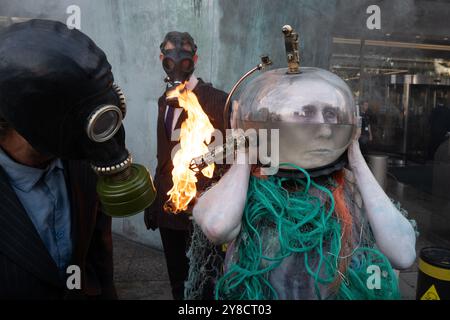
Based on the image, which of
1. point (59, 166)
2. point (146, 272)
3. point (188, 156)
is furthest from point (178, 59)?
point (146, 272)

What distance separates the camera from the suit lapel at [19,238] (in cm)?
130

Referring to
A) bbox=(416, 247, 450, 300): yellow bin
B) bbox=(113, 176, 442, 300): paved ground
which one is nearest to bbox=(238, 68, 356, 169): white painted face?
bbox=(416, 247, 450, 300): yellow bin

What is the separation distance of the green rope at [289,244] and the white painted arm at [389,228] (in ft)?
0.34

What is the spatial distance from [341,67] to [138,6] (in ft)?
14.1

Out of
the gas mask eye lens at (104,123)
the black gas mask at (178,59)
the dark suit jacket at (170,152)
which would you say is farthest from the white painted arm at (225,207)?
the black gas mask at (178,59)

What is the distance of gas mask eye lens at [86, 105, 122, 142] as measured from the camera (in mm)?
1072

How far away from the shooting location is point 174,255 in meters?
2.92

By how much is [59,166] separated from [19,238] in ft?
1.10

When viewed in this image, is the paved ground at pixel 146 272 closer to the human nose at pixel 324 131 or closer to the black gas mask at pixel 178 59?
the black gas mask at pixel 178 59

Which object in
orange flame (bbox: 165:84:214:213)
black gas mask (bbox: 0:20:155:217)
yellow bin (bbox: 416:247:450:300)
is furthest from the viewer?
yellow bin (bbox: 416:247:450:300)

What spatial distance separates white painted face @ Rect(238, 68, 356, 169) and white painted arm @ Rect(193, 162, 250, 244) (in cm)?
21

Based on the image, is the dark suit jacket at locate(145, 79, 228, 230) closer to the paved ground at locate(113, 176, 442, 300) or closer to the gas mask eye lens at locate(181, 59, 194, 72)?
the gas mask eye lens at locate(181, 59, 194, 72)

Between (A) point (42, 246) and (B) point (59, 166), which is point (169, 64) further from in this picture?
(A) point (42, 246)

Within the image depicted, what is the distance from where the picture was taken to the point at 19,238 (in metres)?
1.31
